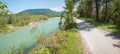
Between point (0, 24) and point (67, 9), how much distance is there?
39.1 m

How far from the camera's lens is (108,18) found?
37.3 m

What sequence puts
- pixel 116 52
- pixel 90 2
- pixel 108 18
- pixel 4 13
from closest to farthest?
pixel 4 13, pixel 116 52, pixel 108 18, pixel 90 2

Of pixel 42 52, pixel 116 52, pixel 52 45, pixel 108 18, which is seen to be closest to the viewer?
pixel 116 52

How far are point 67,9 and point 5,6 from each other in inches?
1540

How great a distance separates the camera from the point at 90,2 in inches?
1874

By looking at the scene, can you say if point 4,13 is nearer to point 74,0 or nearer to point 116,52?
point 116,52

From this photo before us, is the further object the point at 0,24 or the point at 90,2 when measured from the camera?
the point at 90,2

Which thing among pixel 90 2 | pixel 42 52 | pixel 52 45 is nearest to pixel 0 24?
pixel 42 52

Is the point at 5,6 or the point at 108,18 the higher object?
the point at 5,6

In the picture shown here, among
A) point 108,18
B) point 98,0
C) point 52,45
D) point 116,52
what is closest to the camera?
point 116,52

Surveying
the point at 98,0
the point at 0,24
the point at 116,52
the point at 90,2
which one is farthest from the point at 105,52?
the point at 90,2

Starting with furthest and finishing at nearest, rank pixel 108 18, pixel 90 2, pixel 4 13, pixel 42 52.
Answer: pixel 90 2 < pixel 108 18 < pixel 42 52 < pixel 4 13

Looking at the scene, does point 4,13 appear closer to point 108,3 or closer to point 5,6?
point 5,6

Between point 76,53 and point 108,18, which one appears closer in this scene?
point 76,53
